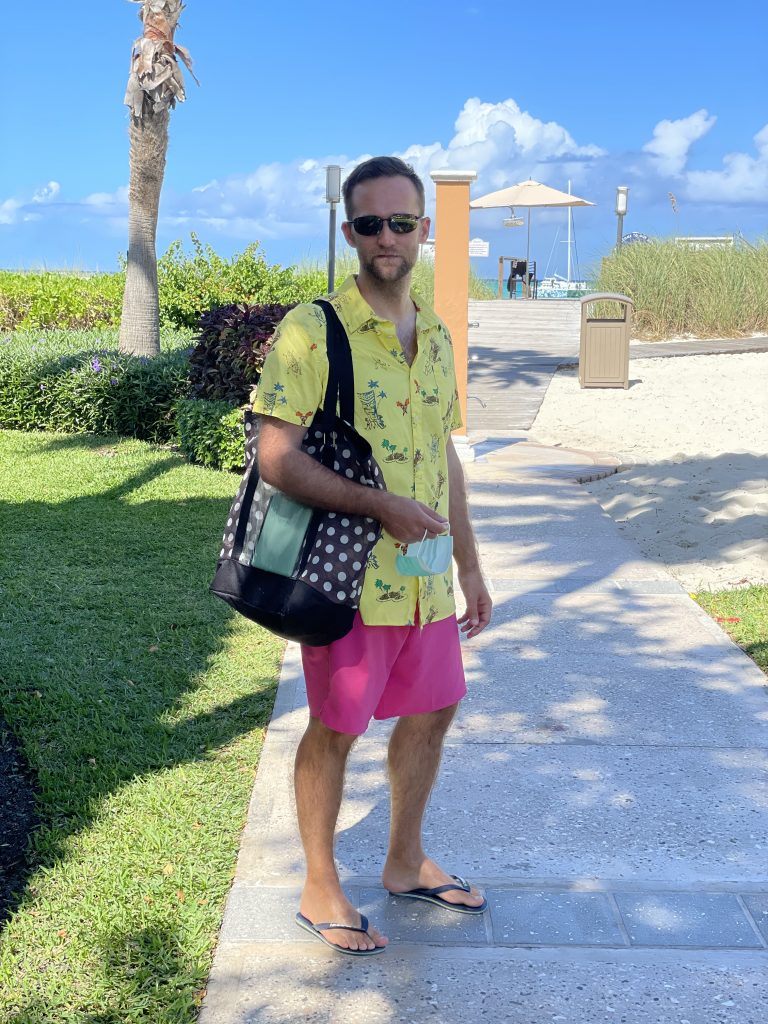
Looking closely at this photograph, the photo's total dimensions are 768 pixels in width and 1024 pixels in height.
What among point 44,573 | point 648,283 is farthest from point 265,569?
point 648,283

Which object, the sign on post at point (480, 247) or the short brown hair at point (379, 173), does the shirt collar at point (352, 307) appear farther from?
the sign on post at point (480, 247)

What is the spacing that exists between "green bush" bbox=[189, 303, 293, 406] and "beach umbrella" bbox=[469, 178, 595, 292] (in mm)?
26013

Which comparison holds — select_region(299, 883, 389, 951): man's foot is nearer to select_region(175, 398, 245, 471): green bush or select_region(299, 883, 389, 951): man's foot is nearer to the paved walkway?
select_region(175, 398, 245, 471): green bush

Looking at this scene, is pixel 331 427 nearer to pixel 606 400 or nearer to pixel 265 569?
pixel 265 569

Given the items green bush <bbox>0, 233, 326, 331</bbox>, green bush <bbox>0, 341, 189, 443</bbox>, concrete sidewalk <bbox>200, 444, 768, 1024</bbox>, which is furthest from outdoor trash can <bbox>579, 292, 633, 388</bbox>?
concrete sidewalk <bbox>200, 444, 768, 1024</bbox>

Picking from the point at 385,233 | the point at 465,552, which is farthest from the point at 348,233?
the point at 465,552

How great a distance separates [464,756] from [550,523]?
167 inches

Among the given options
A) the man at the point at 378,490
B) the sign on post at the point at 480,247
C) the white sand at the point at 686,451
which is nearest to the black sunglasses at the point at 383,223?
the man at the point at 378,490

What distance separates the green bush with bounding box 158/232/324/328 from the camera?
17.8 meters

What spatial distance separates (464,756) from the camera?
4.29m

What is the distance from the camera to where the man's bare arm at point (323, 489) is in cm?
259

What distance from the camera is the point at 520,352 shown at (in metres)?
21.4

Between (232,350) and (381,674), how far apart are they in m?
8.05

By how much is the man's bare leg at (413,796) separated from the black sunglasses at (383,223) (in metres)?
1.22
